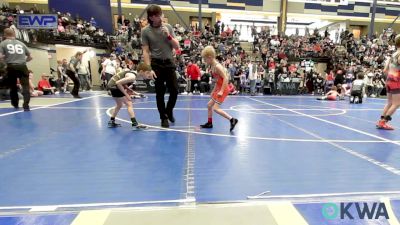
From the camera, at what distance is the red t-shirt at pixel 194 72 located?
48.0ft

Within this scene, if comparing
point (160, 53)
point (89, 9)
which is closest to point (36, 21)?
point (89, 9)

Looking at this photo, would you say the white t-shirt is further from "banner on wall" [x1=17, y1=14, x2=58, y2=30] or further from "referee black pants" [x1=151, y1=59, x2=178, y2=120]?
"referee black pants" [x1=151, y1=59, x2=178, y2=120]

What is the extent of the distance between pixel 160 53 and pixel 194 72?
380 inches

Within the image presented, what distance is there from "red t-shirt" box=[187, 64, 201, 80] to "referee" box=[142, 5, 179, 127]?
9433mm

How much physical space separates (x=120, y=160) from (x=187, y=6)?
89.5 feet

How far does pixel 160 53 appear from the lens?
200 inches

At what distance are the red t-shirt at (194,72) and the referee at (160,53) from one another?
9433mm

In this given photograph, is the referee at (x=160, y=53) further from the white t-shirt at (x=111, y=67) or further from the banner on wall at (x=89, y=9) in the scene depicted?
the banner on wall at (x=89, y=9)

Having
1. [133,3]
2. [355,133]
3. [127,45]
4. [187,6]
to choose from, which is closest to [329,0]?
[187,6]

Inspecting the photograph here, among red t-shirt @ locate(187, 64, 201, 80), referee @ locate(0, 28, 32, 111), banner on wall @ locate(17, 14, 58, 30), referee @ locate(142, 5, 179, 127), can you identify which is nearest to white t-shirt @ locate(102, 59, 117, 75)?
banner on wall @ locate(17, 14, 58, 30)

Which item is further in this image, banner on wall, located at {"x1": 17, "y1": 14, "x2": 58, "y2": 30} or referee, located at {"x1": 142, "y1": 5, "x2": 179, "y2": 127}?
banner on wall, located at {"x1": 17, "y1": 14, "x2": 58, "y2": 30}

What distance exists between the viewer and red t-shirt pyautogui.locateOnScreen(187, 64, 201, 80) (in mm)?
14633

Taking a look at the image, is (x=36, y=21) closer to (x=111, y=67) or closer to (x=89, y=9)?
(x=111, y=67)

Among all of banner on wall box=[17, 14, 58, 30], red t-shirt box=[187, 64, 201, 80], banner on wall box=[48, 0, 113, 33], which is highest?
banner on wall box=[48, 0, 113, 33]
